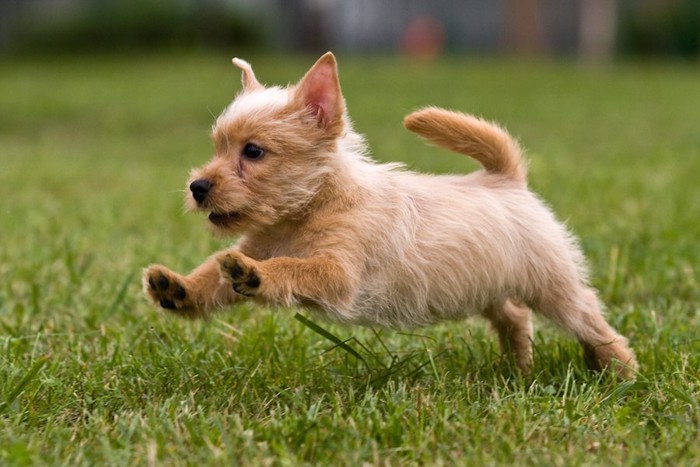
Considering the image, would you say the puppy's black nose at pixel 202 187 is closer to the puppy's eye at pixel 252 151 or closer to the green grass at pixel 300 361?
the puppy's eye at pixel 252 151

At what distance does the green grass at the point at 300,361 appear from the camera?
269 centimetres

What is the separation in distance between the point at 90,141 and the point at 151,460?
9381 millimetres

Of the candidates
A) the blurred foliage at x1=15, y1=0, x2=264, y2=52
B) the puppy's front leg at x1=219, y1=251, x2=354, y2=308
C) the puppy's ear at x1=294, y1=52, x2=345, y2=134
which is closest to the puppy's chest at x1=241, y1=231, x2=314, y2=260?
the puppy's front leg at x1=219, y1=251, x2=354, y2=308

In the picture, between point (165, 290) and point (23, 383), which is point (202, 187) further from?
point (23, 383)

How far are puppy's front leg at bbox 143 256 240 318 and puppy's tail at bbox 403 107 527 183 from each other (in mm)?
869

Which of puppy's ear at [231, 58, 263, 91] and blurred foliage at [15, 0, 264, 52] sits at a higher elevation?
puppy's ear at [231, 58, 263, 91]

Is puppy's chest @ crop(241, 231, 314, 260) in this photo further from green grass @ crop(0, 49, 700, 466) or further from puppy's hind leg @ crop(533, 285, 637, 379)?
puppy's hind leg @ crop(533, 285, 637, 379)

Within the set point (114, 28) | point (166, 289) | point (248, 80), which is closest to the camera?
point (166, 289)

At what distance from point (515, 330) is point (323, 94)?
117 cm

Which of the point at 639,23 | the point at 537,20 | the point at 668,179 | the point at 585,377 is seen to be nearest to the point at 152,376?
the point at 585,377

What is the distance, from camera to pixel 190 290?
10.2 feet

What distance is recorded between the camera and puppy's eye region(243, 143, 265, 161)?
9.98ft

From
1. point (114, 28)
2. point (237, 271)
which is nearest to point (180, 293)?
point (237, 271)

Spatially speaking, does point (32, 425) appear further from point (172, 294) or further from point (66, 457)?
point (172, 294)
